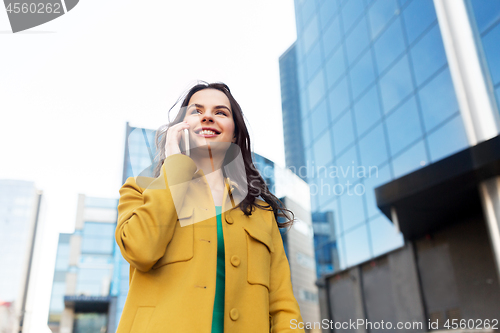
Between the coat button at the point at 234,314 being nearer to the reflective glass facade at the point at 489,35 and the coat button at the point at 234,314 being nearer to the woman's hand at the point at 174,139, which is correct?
the woman's hand at the point at 174,139

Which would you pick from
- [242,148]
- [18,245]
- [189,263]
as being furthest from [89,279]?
[189,263]

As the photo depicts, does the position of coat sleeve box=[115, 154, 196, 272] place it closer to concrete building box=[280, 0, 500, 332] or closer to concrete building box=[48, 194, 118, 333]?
concrete building box=[280, 0, 500, 332]

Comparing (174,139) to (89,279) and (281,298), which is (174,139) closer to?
(281,298)

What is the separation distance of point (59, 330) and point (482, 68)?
155 ft

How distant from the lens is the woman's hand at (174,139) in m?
1.47

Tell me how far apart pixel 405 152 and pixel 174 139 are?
9.39m

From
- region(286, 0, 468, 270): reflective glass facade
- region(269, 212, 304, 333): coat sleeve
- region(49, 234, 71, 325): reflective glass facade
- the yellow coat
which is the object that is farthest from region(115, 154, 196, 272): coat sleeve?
region(49, 234, 71, 325): reflective glass facade

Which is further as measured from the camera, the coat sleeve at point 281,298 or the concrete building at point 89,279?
the concrete building at point 89,279

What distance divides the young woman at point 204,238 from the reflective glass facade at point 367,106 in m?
6.88

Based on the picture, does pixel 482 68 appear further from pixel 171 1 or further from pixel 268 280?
pixel 268 280

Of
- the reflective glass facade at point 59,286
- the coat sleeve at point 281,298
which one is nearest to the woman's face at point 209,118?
the coat sleeve at point 281,298

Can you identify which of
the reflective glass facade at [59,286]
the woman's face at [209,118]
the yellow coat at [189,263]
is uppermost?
the reflective glass facade at [59,286]

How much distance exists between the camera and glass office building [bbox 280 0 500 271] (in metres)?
8.41

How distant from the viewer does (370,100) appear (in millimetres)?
11656
